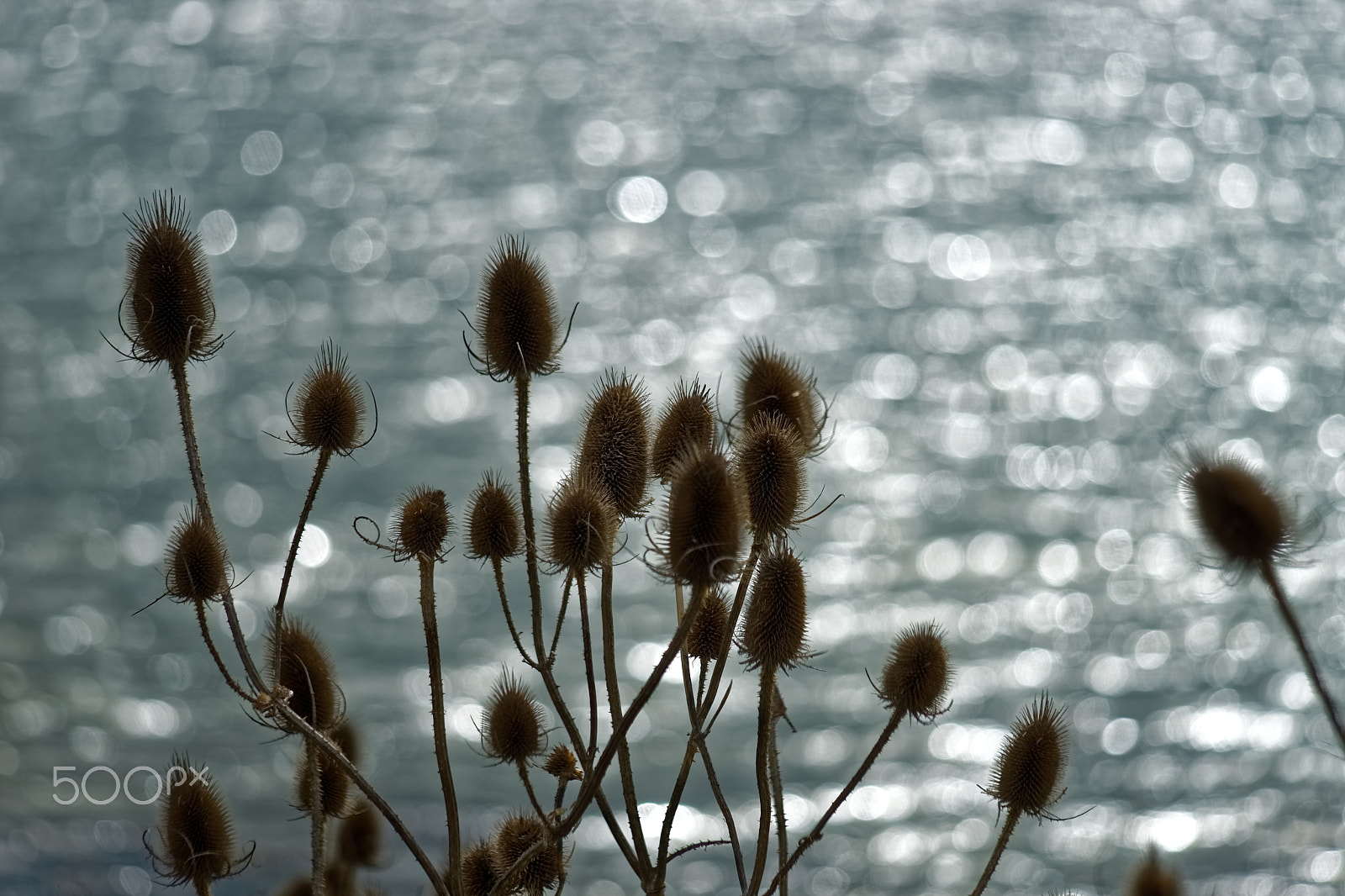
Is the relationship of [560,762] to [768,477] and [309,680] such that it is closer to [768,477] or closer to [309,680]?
[309,680]

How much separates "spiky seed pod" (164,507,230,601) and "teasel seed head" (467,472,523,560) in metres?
0.35

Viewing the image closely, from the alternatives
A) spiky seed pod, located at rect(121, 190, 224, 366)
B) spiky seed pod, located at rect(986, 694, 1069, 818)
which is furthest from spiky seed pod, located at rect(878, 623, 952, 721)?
spiky seed pod, located at rect(121, 190, 224, 366)

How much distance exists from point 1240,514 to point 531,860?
109cm

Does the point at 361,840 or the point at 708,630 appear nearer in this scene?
the point at 708,630

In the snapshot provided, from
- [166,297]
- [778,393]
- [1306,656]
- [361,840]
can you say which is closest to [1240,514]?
[1306,656]

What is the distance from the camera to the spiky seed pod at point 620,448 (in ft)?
6.29

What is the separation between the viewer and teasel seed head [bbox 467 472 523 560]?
78.7 inches

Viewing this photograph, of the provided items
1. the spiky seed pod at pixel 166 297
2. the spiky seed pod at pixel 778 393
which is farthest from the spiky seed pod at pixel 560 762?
the spiky seed pod at pixel 166 297

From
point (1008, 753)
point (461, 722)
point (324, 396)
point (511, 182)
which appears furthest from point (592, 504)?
point (511, 182)

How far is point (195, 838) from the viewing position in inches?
77.3

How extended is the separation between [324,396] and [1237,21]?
2410 cm

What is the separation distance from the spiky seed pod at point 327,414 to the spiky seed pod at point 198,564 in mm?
211

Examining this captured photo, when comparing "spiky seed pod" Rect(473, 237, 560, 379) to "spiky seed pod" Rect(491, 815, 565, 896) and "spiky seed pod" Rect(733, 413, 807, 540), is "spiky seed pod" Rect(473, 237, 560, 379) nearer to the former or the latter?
"spiky seed pod" Rect(733, 413, 807, 540)

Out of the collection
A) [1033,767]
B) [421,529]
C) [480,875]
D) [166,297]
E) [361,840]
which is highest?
[166,297]
